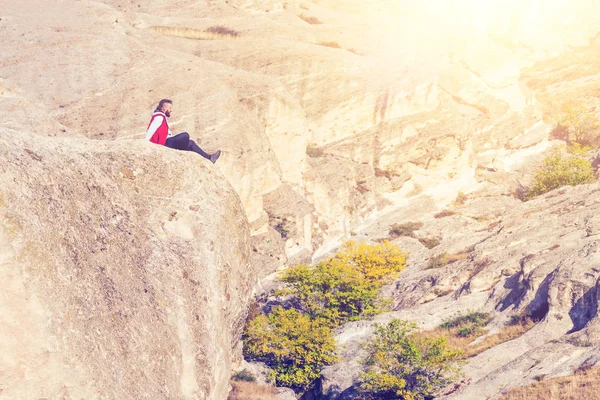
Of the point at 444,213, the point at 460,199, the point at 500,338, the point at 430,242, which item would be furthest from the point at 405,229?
the point at 500,338

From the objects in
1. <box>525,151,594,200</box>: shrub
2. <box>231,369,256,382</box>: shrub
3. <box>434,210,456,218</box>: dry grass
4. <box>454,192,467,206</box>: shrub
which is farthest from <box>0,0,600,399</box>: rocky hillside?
<box>231,369,256,382</box>: shrub

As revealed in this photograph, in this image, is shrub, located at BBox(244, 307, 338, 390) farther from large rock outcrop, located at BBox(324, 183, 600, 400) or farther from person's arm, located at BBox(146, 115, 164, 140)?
person's arm, located at BBox(146, 115, 164, 140)

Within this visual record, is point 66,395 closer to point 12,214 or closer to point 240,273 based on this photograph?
point 12,214

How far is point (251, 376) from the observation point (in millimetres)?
24984

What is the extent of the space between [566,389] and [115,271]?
12787 millimetres

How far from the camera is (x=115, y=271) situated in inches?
496

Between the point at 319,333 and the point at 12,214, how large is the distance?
23022mm

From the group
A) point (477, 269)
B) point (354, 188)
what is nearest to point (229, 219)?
point (477, 269)

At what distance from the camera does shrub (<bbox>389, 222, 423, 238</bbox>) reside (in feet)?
187

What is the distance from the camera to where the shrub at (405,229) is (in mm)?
56912

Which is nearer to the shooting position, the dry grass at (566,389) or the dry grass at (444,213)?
the dry grass at (566,389)

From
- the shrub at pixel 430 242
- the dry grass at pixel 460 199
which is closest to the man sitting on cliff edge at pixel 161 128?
the shrub at pixel 430 242

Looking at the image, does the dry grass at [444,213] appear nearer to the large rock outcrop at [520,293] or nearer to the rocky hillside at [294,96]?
the rocky hillside at [294,96]

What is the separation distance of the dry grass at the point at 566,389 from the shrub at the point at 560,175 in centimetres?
3811
